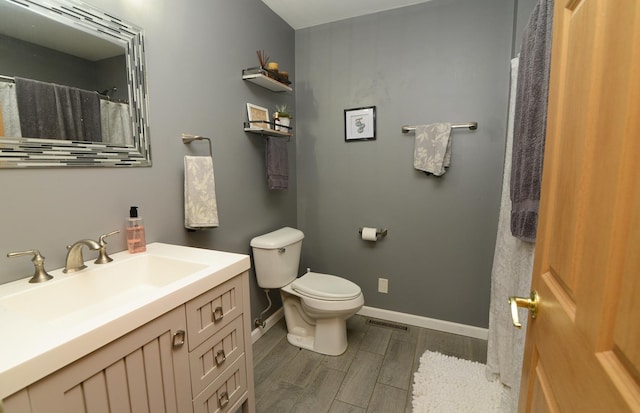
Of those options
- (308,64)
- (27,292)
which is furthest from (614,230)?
(308,64)

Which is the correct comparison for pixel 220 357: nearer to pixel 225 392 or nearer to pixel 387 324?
pixel 225 392

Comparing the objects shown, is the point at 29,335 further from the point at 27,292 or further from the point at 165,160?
the point at 165,160

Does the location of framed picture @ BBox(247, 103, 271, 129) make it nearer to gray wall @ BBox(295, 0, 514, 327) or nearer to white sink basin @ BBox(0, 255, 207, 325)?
gray wall @ BBox(295, 0, 514, 327)

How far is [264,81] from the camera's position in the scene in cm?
195

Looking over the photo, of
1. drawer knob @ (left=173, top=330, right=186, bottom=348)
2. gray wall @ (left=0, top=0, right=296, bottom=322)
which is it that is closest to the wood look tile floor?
gray wall @ (left=0, top=0, right=296, bottom=322)

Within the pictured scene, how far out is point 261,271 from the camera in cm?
201

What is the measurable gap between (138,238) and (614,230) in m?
1.45

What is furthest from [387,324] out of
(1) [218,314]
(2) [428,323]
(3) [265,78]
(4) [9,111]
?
(4) [9,111]

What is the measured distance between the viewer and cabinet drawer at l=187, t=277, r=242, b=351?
977 mm

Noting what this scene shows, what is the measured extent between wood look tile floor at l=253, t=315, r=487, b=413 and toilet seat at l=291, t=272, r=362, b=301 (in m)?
0.44

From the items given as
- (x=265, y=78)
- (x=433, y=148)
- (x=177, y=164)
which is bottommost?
(x=177, y=164)

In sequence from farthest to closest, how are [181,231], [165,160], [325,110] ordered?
[325,110] → [181,231] → [165,160]

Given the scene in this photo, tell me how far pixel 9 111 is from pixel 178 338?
0.88m

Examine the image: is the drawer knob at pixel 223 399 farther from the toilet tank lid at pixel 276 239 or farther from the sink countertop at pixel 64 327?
the toilet tank lid at pixel 276 239
